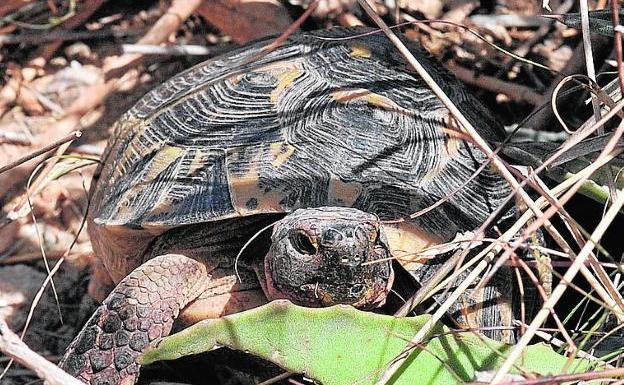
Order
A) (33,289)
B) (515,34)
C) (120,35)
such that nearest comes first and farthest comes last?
1. (33,289)
2. (515,34)
3. (120,35)

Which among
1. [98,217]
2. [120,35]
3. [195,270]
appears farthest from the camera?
Answer: [120,35]

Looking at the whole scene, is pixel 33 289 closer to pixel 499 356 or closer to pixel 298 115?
pixel 298 115

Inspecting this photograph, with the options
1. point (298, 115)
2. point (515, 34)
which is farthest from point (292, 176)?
point (515, 34)

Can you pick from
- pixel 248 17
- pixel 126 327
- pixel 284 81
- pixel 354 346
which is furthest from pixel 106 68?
pixel 354 346

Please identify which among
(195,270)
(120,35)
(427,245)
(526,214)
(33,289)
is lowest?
(33,289)

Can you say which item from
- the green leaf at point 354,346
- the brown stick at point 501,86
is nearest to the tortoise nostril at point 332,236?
the green leaf at point 354,346

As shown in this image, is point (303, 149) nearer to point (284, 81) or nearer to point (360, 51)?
point (284, 81)
